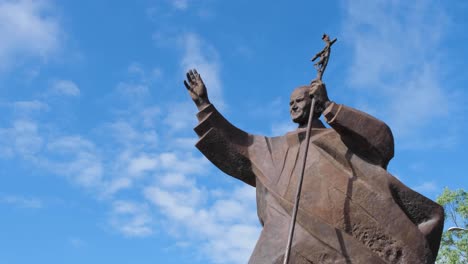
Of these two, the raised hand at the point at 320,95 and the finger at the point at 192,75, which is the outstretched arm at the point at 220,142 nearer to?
the finger at the point at 192,75

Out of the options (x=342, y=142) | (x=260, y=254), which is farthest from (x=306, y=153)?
(x=260, y=254)

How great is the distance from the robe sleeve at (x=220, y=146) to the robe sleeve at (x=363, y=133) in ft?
4.63

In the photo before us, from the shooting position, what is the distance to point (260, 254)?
27.3 feet

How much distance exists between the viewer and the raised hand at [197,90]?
9453mm

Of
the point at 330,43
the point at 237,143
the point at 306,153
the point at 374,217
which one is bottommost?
the point at 374,217

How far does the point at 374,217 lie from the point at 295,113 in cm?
195

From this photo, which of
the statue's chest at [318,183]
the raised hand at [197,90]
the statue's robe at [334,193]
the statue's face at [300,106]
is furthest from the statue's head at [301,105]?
the raised hand at [197,90]

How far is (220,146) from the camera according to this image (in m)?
9.33

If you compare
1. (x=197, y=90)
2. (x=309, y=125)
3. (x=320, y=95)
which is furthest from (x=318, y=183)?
(x=197, y=90)

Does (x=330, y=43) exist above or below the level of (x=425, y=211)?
above

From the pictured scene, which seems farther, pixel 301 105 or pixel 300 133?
pixel 301 105

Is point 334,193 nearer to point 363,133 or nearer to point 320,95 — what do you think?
point 363,133

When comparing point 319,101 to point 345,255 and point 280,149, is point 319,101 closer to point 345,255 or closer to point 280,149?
point 280,149

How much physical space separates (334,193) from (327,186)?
0.43 feet
